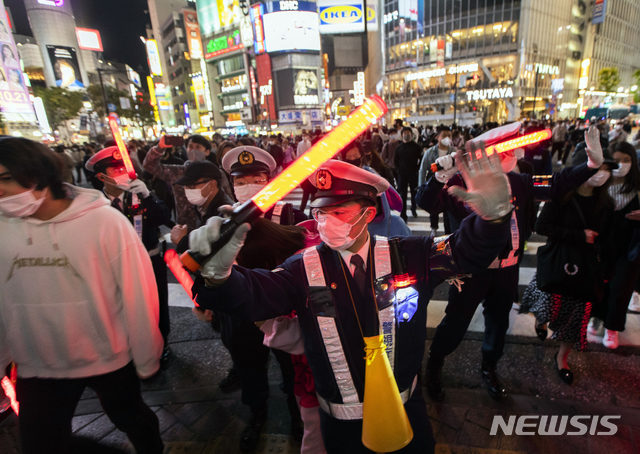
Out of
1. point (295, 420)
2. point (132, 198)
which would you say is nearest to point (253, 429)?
point (295, 420)

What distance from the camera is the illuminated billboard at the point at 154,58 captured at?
272 feet

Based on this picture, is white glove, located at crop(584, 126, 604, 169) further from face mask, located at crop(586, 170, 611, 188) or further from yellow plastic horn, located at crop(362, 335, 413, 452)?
yellow plastic horn, located at crop(362, 335, 413, 452)

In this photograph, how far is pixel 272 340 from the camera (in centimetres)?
206

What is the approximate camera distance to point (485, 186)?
1.29 m

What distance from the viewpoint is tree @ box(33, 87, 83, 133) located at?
40500 millimetres

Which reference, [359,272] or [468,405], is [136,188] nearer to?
[359,272]

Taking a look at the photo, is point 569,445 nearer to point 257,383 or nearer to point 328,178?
point 257,383

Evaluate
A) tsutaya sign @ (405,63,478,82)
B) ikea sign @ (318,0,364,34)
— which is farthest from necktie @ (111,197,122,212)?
ikea sign @ (318,0,364,34)

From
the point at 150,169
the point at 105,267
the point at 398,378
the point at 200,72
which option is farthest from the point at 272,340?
the point at 200,72

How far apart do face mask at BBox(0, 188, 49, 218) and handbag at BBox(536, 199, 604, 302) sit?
13.3ft

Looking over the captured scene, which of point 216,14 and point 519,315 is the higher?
point 216,14

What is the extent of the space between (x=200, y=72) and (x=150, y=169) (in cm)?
7476

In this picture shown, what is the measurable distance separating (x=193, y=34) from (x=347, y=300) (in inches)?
3292

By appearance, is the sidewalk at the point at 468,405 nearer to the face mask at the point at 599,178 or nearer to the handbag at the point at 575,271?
the handbag at the point at 575,271
